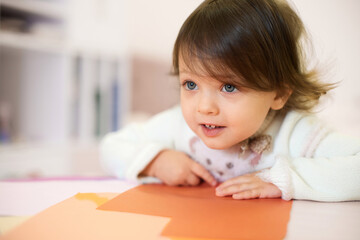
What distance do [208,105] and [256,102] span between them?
3.7 inches

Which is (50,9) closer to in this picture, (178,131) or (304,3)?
(178,131)

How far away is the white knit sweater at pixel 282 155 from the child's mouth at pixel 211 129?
0.11 meters

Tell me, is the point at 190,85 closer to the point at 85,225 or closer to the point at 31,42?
the point at 85,225

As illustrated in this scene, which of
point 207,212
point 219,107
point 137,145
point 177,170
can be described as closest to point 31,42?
point 137,145

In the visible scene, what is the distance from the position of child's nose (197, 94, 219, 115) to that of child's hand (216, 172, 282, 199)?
5.2 inches

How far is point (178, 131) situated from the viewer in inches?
32.3

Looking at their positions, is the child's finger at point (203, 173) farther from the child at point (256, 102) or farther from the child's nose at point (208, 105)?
the child's nose at point (208, 105)

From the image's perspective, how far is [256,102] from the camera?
1.87 feet

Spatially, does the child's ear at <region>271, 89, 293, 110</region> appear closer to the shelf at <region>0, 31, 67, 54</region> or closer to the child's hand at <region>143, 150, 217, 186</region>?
the child's hand at <region>143, 150, 217, 186</region>

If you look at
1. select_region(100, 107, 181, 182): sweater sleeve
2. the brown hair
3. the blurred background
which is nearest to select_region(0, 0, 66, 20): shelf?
the blurred background

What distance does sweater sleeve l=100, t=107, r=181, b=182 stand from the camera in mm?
724

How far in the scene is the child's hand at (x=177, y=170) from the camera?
67 centimetres

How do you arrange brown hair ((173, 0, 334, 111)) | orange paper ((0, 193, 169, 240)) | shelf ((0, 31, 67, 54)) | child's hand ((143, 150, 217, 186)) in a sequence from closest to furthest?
orange paper ((0, 193, 169, 240)) → brown hair ((173, 0, 334, 111)) → child's hand ((143, 150, 217, 186)) → shelf ((0, 31, 67, 54))

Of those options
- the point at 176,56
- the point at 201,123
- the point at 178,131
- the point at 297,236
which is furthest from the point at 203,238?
the point at 178,131
